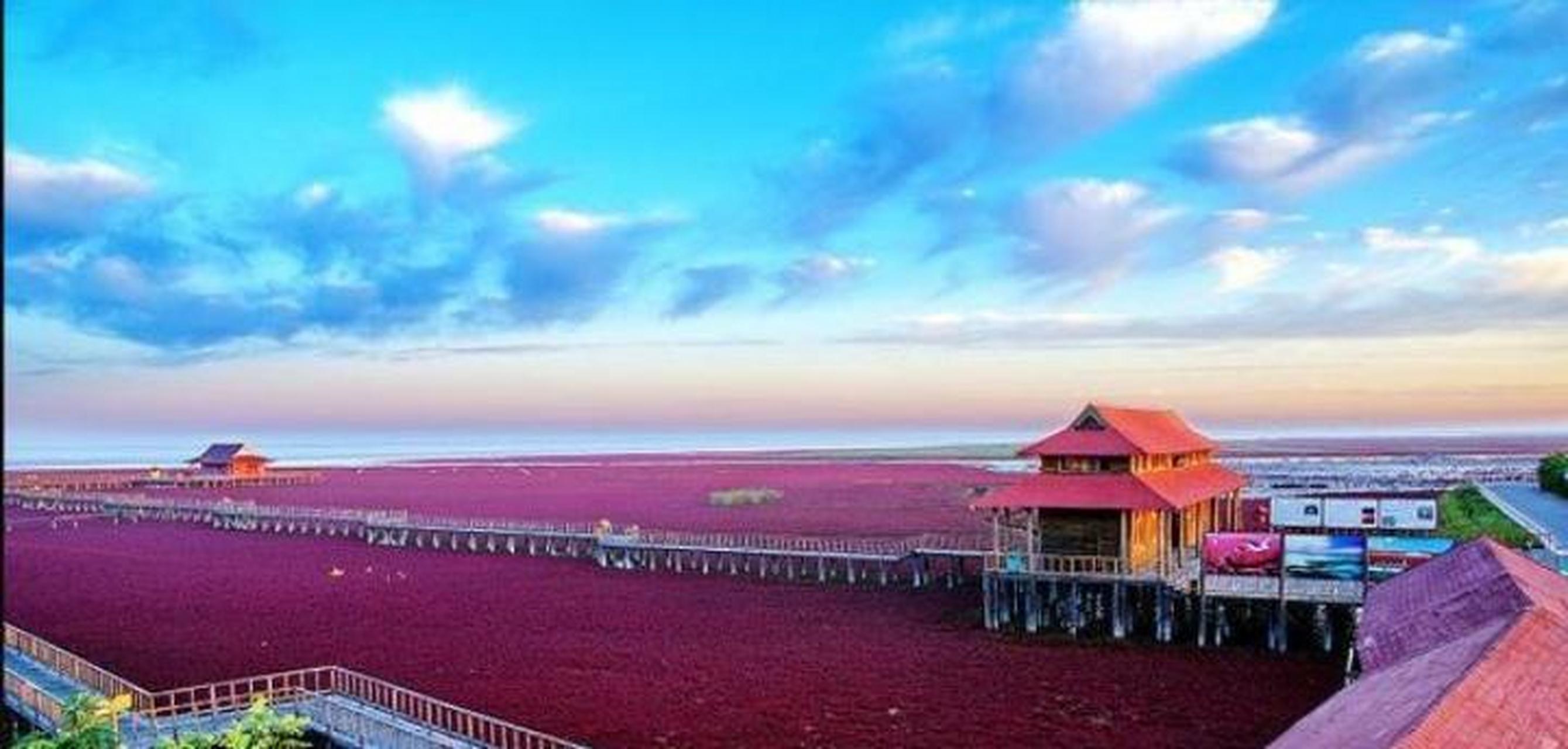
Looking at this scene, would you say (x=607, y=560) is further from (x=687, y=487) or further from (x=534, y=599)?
(x=687, y=487)

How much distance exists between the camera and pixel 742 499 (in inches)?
2943

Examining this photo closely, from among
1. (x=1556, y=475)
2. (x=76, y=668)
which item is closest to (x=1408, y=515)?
(x=1556, y=475)

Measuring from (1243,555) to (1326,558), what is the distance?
2105 millimetres

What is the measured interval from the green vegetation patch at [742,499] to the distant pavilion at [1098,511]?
39.9 meters

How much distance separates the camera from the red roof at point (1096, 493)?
102 feet

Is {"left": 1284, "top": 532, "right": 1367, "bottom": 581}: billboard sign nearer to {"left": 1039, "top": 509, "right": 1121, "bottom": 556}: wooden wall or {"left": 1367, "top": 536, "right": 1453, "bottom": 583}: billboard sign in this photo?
{"left": 1367, "top": 536, "right": 1453, "bottom": 583}: billboard sign

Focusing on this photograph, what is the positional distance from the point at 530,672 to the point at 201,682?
8.02m

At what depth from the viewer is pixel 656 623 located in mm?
33875

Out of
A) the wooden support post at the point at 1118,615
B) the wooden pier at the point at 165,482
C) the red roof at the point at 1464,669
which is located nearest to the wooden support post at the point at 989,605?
the wooden support post at the point at 1118,615

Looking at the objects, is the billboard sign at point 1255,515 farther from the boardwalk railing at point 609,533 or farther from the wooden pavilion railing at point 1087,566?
the wooden pavilion railing at point 1087,566

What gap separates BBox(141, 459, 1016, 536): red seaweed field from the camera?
61.6m

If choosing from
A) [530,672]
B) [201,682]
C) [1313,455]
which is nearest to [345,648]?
[201,682]

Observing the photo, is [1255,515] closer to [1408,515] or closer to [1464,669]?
[1408,515]

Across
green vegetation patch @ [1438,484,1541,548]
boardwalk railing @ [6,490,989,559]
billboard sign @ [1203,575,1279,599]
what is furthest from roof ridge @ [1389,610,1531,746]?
boardwalk railing @ [6,490,989,559]
